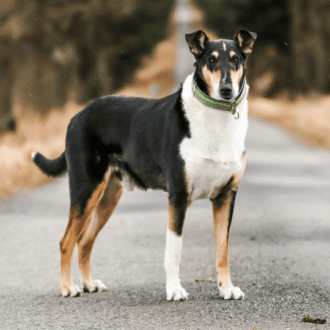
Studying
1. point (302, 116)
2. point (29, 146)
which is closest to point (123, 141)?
point (29, 146)

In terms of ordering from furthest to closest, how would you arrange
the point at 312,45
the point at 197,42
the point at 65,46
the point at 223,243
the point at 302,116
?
1. the point at 312,45
2. the point at 302,116
3. the point at 65,46
4. the point at 223,243
5. the point at 197,42

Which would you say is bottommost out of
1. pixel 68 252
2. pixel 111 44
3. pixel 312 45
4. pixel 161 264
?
pixel 161 264

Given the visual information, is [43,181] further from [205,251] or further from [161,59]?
[161,59]

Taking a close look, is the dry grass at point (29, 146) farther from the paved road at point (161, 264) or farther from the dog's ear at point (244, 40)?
the dog's ear at point (244, 40)

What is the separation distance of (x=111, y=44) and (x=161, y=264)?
25.9m

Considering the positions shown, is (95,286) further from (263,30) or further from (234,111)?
(263,30)

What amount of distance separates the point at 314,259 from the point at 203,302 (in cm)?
185

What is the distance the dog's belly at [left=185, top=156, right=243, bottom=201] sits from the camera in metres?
4.95

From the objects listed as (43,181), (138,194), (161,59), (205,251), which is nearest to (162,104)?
(205,251)

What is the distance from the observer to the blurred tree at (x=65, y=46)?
1697 centimetres

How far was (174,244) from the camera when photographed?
5020 millimetres

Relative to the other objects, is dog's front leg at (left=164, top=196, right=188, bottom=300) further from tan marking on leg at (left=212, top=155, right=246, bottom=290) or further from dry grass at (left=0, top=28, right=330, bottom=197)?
dry grass at (left=0, top=28, right=330, bottom=197)

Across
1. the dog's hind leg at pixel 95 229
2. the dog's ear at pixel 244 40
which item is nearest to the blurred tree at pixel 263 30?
the dog's hind leg at pixel 95 229

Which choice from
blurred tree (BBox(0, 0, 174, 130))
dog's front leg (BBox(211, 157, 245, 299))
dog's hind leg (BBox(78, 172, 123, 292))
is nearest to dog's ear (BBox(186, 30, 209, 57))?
dog's front leg (BBox(211, 157, 245, 299))
